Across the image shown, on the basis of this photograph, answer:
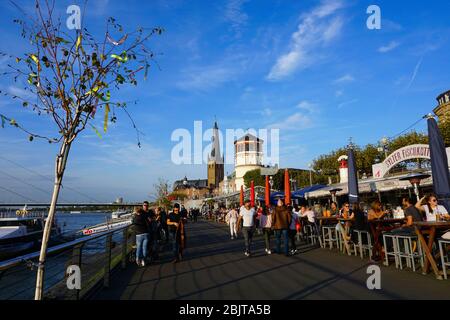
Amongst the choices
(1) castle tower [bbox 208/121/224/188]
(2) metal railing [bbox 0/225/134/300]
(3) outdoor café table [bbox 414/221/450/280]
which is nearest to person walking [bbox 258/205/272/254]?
(3) outdoor café table [bbox 414/221/450/280]

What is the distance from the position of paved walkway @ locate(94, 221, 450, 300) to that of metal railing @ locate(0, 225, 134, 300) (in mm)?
428

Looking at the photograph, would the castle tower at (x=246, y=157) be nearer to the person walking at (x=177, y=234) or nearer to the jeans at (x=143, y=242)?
the person walking at (x=177, y=234)

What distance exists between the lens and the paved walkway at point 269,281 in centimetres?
566

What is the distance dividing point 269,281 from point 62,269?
13.4ft

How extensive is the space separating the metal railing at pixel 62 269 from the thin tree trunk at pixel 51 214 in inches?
4.2

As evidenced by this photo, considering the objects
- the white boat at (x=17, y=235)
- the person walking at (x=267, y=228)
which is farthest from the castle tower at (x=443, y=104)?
the white boat at (x=17, y=235)

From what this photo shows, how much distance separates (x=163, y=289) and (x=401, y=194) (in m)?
26.9

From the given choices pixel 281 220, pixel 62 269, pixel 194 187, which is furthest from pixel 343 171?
pixel 194 187

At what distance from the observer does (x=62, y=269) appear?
20.7 ft

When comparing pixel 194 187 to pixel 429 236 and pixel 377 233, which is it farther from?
pixel 429 236

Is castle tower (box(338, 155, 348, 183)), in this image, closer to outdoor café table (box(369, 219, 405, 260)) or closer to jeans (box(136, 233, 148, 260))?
outdoor café table (box(369, 219, 405, 260))

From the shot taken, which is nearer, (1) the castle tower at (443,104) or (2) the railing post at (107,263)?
(2) the railing post at (107,263)

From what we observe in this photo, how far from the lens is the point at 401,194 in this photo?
27.9 meters
